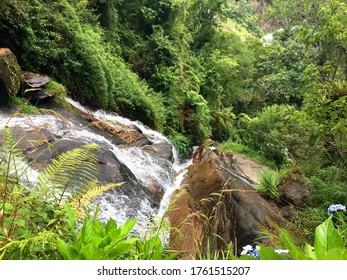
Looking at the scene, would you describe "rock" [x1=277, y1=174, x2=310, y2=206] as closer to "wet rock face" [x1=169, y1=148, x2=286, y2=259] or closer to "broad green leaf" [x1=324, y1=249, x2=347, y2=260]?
"wet rock face" [x1=169, y1=148, x2=286, y2=259]

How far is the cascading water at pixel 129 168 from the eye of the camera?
18.2 feet

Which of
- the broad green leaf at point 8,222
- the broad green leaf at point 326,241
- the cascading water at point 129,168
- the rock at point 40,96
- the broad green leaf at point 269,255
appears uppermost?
the broad green leaf at point 326,241

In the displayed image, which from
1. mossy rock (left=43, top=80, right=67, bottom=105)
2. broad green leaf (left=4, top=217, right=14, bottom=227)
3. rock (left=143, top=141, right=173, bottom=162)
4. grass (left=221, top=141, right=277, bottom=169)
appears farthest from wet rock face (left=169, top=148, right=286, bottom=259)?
grass (left=221, top=141, right=277, bottom=169)

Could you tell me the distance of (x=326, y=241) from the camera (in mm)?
1428

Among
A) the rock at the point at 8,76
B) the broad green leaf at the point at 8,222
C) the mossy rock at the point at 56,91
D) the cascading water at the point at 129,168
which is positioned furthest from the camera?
the mossy rock at the point at 56,91

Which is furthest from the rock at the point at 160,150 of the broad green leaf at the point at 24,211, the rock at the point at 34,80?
the broad green leaf at the point at 24,211

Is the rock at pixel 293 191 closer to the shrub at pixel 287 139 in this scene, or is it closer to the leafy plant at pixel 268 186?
the leafy plant at pixel 268 186

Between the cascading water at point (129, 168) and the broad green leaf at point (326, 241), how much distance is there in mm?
3679

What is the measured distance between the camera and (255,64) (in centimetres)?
2272

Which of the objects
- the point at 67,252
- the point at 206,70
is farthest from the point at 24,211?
the point at 206,70

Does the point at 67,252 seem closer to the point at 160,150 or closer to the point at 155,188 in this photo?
the point at 155,188

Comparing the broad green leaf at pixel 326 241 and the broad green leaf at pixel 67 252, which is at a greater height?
the broad green leaf at pixel 326 241

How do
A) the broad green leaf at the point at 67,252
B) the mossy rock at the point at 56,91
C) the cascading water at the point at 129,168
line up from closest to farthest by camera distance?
the broad green leaf at the point at 67,252, the cascading water at the point at 129,168, the mossy rock at the point at 56,91

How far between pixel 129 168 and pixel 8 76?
132 inches
